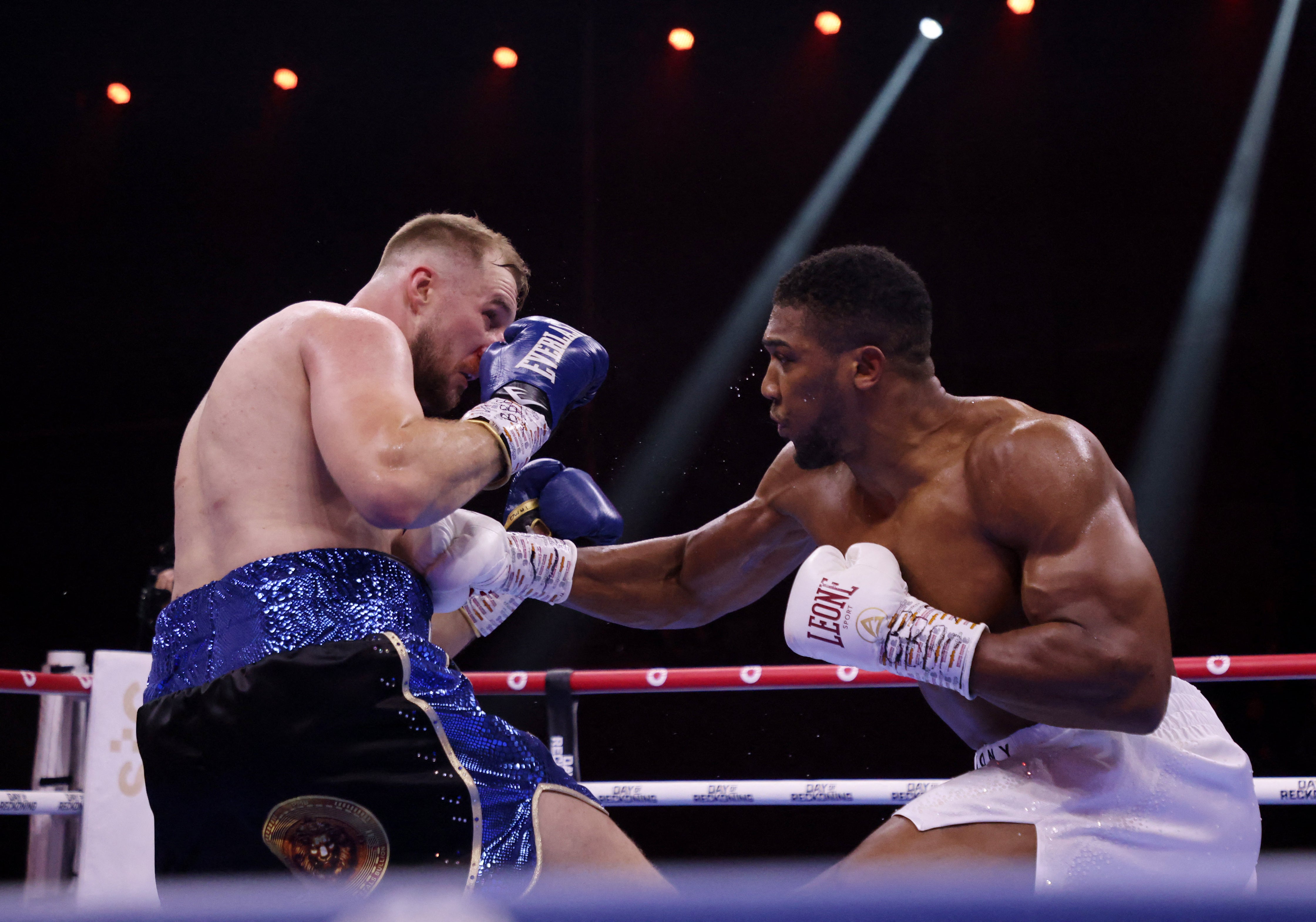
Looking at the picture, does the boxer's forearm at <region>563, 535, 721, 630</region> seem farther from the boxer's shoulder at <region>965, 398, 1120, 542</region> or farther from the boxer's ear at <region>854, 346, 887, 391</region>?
the boxer's shoulder at <region>965, 398, 1120, 542</region>

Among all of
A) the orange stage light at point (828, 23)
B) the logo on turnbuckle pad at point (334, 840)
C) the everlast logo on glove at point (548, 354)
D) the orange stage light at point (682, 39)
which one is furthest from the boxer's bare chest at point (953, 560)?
the orange stage light at point (682, 39)

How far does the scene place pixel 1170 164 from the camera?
6.25 metres

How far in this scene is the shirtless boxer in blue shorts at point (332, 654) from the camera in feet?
4.82

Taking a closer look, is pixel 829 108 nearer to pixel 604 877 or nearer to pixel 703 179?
pixel 703 179

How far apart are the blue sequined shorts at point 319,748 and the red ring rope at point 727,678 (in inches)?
49.8

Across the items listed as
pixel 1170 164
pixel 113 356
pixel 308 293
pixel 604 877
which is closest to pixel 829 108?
pixel 1170 164

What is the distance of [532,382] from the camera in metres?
1.91

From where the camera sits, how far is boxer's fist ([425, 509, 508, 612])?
1931mm

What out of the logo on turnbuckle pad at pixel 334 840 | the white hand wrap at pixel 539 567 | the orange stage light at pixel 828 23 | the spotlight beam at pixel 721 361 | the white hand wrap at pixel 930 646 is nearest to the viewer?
the logo on turnbuckle pad at pixel 334 840

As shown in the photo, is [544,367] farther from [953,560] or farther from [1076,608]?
[1076,608]

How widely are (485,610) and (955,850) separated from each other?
3.62ft

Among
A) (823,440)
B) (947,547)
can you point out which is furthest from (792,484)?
(947,547)

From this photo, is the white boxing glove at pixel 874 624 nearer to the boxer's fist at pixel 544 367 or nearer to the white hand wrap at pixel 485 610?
the boxer's fist at pixel 544 367

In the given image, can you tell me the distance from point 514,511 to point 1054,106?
508 cm
